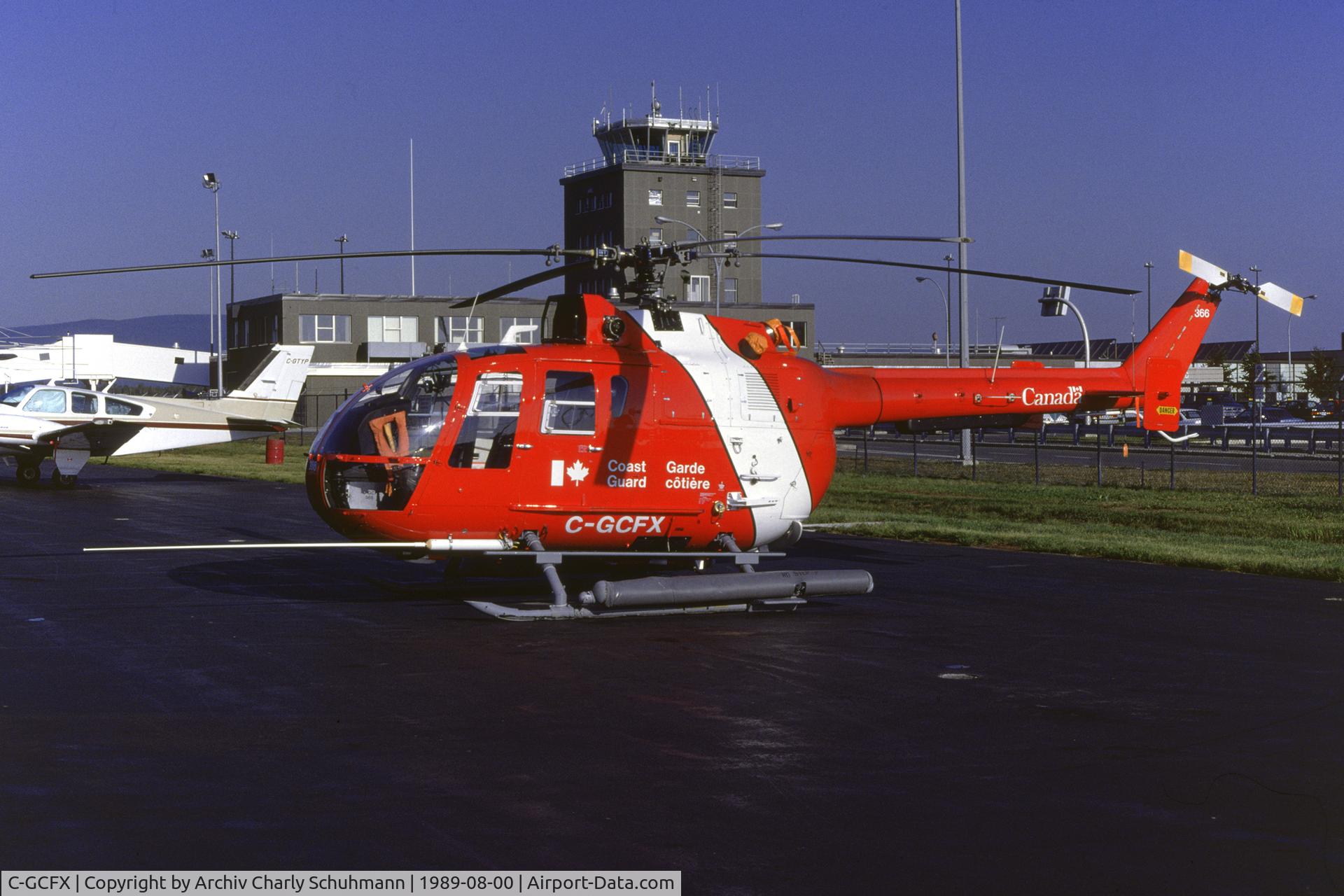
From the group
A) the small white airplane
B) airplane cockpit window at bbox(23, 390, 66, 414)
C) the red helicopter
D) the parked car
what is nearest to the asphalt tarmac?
the red helicopter

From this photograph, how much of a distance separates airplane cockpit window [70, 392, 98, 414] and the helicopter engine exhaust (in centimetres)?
2521

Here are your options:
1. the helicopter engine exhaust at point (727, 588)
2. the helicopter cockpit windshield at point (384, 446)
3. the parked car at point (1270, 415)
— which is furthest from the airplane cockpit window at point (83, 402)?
the parked car at point (1270, 415)

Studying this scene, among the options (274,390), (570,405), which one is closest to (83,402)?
(274,390)

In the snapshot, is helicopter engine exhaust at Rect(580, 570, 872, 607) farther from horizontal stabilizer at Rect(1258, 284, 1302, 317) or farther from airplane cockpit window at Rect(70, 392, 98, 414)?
airplane cockpit window at Rect(70, 392, 98, 414)

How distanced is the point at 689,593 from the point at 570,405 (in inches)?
90.5

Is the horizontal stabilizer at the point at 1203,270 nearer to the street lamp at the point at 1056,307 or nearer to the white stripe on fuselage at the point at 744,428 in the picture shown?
the white stripe on fuselage at the point at 744,428

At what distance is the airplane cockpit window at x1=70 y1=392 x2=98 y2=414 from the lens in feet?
114

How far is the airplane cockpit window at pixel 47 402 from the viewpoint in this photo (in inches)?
1344

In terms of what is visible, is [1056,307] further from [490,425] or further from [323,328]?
[323,328]

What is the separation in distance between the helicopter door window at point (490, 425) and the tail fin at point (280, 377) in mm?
26890

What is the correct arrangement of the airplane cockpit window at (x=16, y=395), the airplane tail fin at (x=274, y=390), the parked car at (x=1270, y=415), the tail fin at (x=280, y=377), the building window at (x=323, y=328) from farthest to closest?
the building window at (x=323, y=328)
the parked car at (x=1270, y=415)
the tail fin at (x=280, y=377)
the airplane tail fin at (x=274, y=390)
the airplane cockpit window at (x=16, y=395)

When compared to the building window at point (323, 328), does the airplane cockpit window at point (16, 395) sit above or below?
below

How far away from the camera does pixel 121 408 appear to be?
35312 mm

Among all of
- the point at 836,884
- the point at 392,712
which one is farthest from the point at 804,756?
the point at 392,712
